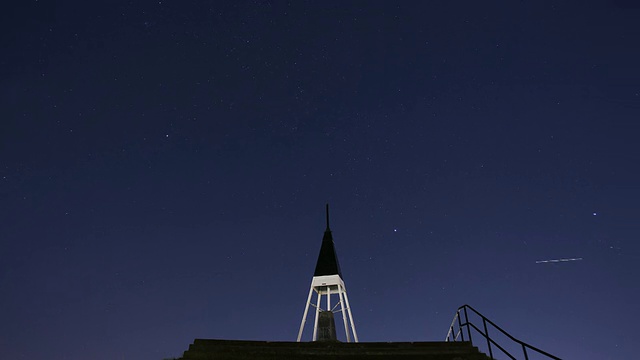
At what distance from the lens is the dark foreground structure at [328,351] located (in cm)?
911

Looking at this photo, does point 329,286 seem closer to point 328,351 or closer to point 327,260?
point 327,260

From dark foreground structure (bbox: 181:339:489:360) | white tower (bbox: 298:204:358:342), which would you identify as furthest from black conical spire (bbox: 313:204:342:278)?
dark foreground structure (bbox: 181:339:489:360)

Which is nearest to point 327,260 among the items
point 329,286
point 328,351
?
point 329,286

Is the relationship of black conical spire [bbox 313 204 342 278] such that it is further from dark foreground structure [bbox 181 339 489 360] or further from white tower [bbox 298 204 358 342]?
dark foreground structure [bbox 181 339 489 360]

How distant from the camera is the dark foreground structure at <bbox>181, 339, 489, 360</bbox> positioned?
29.9 feet

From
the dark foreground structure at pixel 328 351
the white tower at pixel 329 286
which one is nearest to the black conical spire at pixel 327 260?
the white tower at pixel 329 286

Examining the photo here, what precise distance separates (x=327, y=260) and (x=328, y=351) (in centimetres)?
1261

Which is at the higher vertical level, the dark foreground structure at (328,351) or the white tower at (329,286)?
the white tower at (329,286)

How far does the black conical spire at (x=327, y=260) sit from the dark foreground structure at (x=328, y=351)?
11.5 m

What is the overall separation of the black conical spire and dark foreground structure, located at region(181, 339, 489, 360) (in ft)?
37.9

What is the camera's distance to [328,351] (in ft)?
31.2

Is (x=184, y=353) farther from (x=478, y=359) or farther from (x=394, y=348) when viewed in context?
(x=478, y=359)

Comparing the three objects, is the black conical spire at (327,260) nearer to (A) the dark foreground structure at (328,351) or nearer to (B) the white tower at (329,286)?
(B) the white tower at (329,286)

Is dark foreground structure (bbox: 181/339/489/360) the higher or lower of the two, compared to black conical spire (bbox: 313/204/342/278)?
lower
